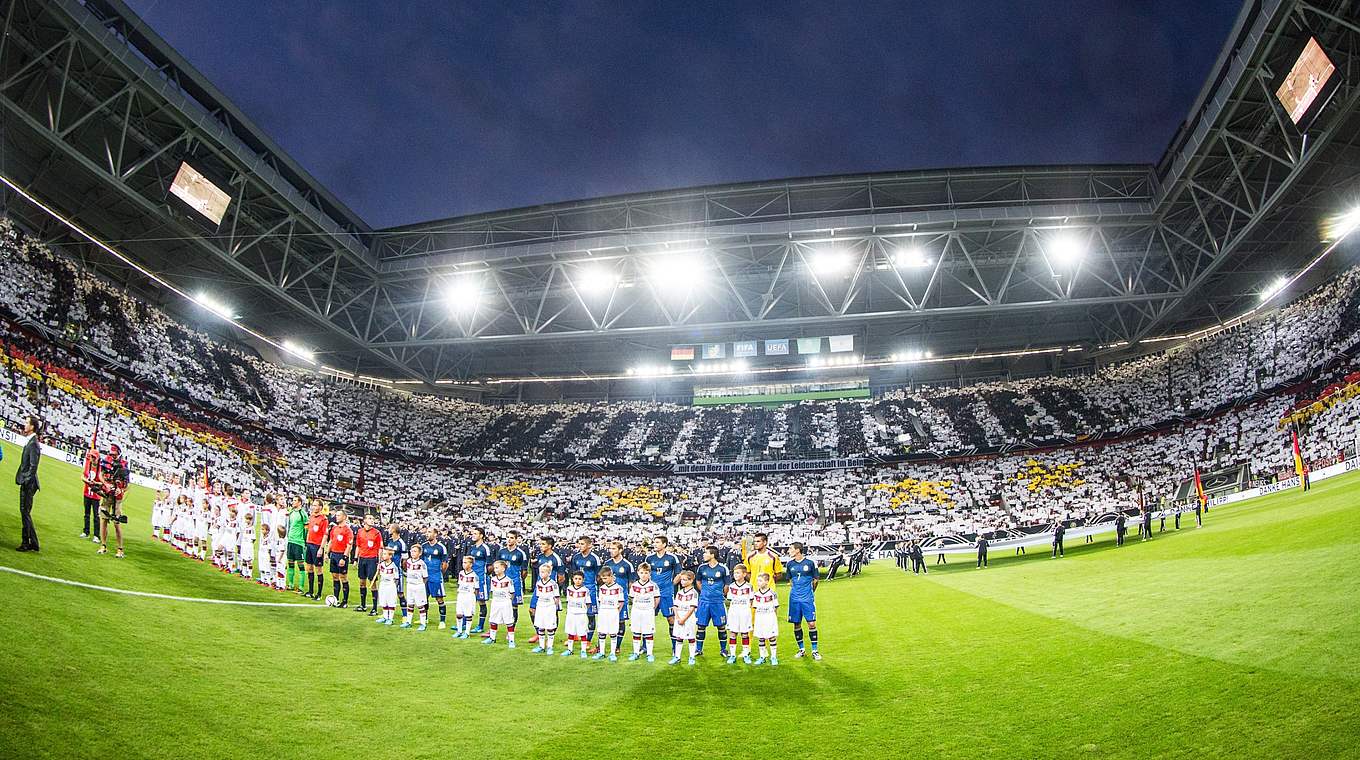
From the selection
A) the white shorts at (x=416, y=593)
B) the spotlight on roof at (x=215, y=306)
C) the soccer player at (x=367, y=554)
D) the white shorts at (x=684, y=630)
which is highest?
the spotlight on roof at (x=215, y=306)

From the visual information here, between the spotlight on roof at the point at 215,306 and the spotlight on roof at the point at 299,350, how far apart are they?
4.54 meters

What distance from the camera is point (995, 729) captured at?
20.2 ft

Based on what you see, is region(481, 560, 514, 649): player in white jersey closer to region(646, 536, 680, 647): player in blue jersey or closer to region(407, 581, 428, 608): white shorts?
region(407, 581, 428, 608): white shorts

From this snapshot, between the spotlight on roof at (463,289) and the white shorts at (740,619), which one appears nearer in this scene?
the white shorts at (740,619)

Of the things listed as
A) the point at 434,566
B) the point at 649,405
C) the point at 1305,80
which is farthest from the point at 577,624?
the point at 649,405

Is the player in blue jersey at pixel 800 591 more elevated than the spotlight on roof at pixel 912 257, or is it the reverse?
the spotlight on roof at pixel 912 257

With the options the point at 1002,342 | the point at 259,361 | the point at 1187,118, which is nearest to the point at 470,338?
the point at 259,361

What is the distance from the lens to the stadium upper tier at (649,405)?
27.6 meters

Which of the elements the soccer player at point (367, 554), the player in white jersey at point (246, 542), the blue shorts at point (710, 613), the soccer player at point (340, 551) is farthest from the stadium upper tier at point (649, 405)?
the blue shorts at point (710, 613)

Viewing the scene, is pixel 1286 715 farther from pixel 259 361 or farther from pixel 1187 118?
pixel 259 361

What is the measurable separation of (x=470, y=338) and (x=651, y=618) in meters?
22.0

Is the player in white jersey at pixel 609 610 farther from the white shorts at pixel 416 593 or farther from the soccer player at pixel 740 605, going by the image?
the white shorts at pixel 416 593

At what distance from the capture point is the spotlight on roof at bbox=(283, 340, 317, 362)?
39.8m

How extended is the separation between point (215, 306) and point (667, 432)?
1026 inches
